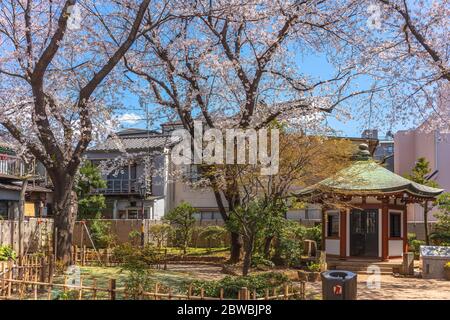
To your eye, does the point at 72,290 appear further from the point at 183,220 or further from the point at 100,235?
the point at 100,235

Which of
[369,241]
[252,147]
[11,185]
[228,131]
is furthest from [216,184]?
[11,185]

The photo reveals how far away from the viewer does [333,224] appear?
18.6 m

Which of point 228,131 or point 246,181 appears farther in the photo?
point 228,131

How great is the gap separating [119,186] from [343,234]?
16279 mm

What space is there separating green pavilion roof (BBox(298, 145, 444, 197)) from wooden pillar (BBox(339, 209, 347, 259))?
1.42m

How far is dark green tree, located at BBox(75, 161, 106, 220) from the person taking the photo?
88.1ft

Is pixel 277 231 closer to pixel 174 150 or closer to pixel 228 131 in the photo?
pixel 228 131

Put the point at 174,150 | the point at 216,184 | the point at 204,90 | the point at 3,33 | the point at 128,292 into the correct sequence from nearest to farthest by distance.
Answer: the point at 128,292, the point at 3,33, the point at 216,184, the point at 204,90, the point at 174,150

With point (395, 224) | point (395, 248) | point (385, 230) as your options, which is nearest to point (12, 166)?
point (385, 230)

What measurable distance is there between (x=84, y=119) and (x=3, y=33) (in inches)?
116

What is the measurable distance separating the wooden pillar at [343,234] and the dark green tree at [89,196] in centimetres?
1339

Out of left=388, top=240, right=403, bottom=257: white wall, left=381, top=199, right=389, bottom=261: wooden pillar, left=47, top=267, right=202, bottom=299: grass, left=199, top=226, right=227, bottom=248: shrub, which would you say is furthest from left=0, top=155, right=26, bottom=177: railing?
left=388, top=240, right=403, bottom=257: white wall

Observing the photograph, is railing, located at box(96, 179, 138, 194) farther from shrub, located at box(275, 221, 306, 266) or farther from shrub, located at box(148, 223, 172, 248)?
shrub, located at box(275, 221, 306, 266)
